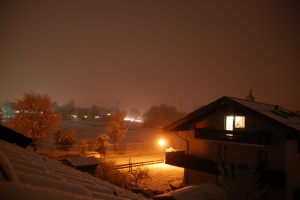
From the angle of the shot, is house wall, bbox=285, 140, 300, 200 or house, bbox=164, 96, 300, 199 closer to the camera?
house, bbox=164, 96, 300, 199

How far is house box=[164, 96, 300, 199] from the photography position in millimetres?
15363

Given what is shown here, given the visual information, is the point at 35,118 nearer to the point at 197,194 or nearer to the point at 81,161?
the point at 81,161

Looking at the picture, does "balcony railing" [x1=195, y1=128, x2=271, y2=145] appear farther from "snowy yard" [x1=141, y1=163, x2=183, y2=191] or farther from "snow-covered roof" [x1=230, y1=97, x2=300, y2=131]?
"snowy yard" [x1=141, y1=163, x2=183, y2=191]

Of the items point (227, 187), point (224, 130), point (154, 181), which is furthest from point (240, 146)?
point (154, 181)

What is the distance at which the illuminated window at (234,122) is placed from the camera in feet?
59.1

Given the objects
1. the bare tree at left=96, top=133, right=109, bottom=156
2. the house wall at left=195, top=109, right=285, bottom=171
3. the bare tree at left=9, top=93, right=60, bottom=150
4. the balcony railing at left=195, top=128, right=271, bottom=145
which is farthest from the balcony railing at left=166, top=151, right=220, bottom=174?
the bare tree at left=9, top=93, right=60, bottom=150

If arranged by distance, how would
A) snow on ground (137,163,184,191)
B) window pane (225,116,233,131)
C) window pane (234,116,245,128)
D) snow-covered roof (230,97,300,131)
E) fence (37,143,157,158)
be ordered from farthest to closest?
fence (37,143,157,158)
snow on ground (137,163,184,191)
window pane (225,116,233,131)
window pane (234,116,245,128)
snow-covered roof (230,97,300,131)

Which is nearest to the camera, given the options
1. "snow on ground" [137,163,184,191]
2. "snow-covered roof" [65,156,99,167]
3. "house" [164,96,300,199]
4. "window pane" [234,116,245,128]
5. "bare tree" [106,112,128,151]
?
"house" [164,96,300,199]

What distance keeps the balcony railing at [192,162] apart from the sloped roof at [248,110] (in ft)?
7.76

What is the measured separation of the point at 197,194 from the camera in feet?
41.1

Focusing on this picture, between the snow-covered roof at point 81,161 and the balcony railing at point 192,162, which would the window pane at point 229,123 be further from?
the snow-covered roof at point 81,161

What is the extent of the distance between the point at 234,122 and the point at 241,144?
1896mm

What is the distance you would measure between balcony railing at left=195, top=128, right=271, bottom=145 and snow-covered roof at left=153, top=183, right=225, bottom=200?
13.9 ft

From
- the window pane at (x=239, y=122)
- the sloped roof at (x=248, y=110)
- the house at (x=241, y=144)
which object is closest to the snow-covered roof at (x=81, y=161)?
the house at (x=241, y=144)
